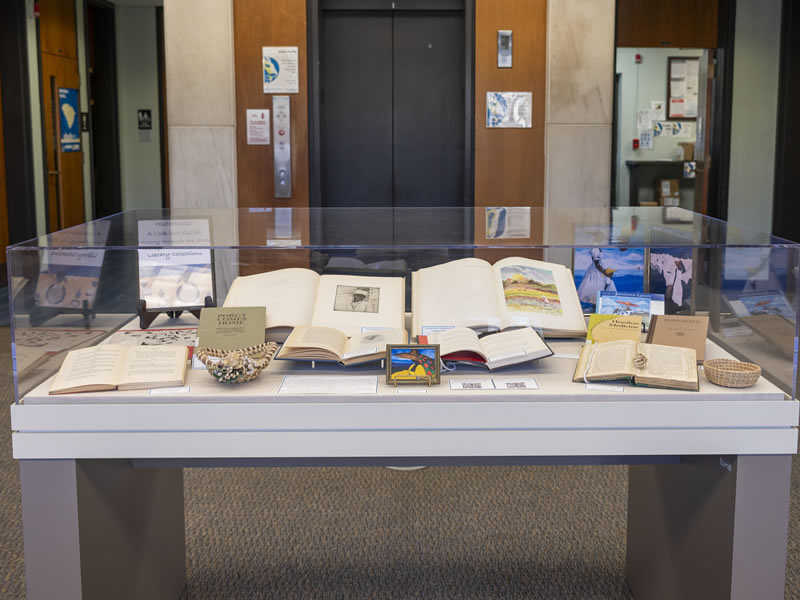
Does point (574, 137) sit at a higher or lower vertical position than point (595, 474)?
higher

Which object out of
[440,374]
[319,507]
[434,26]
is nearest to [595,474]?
[319,507]

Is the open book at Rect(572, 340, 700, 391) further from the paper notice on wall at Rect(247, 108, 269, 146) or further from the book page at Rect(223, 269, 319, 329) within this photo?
the paper notice on wall at Rect(247, 108, 269, 146)

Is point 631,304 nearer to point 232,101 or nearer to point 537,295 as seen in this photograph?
point 537,295

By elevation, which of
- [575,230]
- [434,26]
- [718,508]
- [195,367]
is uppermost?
[434,26]

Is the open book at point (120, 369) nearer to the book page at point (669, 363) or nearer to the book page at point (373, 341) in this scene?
the book page at point (373, 341)

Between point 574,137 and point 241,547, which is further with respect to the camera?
point 574,137

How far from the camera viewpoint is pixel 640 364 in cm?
194

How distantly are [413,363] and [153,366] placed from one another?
22.2 inches

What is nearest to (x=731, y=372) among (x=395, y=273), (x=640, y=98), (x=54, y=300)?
(x=395, y=273)

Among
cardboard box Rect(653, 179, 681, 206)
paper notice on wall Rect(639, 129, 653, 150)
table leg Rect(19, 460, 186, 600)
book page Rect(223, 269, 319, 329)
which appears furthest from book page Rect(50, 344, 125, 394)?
paper notice on wall Rect(639, 129, 653, 150)

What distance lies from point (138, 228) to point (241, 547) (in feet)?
3.46

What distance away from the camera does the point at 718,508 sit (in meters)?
1.93

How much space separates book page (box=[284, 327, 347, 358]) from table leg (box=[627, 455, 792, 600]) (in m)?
0.82

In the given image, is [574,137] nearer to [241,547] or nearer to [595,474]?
[595,474]
